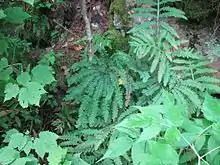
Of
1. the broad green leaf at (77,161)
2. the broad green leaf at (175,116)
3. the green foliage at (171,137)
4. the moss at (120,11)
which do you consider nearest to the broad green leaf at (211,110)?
the green foliage at (171,137)

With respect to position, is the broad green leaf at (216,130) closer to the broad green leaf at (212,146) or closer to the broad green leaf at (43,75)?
the broad green leaf at (212,146)

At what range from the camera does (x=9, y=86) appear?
280 centimetres

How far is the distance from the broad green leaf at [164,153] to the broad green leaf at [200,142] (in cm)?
15

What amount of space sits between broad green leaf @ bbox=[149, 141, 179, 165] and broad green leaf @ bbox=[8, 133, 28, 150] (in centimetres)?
188

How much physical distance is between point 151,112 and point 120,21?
2661 mm

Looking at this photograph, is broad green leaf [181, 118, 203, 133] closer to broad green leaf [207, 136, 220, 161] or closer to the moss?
broad green leaf [207, 136, 220, 161]

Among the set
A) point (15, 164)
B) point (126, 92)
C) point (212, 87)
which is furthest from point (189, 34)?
point (15, 164)

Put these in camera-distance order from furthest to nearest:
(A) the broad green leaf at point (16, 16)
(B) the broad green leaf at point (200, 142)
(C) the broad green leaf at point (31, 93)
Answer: (A) the broad green leaf at point (16, 16)
(C) the broad green leaf at point (31, 93)
(B) the broad green leaf at point (200, 142)

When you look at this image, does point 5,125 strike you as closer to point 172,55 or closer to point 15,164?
point 15,164

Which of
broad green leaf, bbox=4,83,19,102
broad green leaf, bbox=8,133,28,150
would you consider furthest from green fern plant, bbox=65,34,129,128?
broad green leaf, bbox=4,83,19,102

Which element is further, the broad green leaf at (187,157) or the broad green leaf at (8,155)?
the broad green leaf at (8,155)

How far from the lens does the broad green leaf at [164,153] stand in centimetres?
111

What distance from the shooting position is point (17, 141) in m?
2.84

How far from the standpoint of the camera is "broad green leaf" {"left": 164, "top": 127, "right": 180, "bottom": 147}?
116 cm
